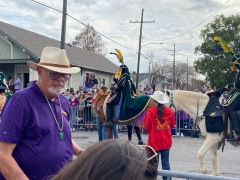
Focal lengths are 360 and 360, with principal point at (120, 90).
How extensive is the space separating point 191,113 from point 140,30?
2938 cm

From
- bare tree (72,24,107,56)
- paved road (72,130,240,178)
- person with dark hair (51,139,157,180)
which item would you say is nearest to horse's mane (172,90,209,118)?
paved road (72,130,240,178)

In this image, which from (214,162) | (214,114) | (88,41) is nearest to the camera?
(214,162)

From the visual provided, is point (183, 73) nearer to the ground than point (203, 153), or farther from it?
farther from it

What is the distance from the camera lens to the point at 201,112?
8062mm

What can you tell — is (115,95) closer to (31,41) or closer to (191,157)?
(191,157)

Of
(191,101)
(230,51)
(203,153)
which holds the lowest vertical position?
(203,153)

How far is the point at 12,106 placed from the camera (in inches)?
106

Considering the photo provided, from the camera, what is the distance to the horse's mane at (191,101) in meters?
8.14

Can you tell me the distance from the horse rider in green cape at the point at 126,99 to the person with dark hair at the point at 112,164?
32.0 feet

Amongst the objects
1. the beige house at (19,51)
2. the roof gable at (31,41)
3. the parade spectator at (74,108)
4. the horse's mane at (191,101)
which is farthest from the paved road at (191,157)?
the roof gable at (31,41)

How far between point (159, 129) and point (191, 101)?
2.17 metres

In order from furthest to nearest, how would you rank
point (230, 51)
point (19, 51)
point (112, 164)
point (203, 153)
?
1. point (19, 51)
2. point (230, 51)
3. point (203, 153)
4. point (112, 164)

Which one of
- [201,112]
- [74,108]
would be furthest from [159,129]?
[74,108]

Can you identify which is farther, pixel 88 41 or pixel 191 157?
pixel 88 41
